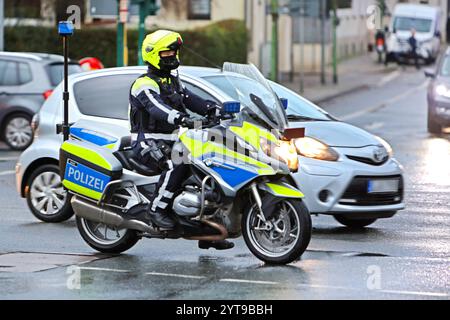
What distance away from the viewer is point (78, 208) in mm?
11031

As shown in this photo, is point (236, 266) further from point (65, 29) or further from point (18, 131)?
point (18, 131)

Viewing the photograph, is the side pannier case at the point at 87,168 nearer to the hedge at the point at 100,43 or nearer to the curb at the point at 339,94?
the hedge at the point at 100,43

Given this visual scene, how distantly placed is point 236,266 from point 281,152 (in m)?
0.92

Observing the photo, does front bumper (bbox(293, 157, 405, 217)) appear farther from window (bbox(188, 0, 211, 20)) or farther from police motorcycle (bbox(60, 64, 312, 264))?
window (bbox(188, 0, 211, 20))

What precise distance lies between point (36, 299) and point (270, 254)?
6.71ft

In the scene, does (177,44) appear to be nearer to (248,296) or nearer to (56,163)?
(248,296)

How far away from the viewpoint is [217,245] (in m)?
10.7

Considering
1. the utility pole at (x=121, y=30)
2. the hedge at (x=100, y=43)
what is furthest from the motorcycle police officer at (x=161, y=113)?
the hedge at (x=100, y=43)

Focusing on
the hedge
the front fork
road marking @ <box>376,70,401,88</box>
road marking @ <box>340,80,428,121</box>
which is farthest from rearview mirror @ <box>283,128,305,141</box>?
road marking @ <box>376,70,401,88</box>

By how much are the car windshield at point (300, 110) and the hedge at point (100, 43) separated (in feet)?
76.3

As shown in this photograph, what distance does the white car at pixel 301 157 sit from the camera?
40.9 feet

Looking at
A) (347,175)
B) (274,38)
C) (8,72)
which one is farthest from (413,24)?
(347,175)

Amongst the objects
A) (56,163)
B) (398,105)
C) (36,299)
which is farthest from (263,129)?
(398,105)

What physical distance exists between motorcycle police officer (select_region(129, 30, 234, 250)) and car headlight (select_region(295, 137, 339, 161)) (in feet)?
7.08
